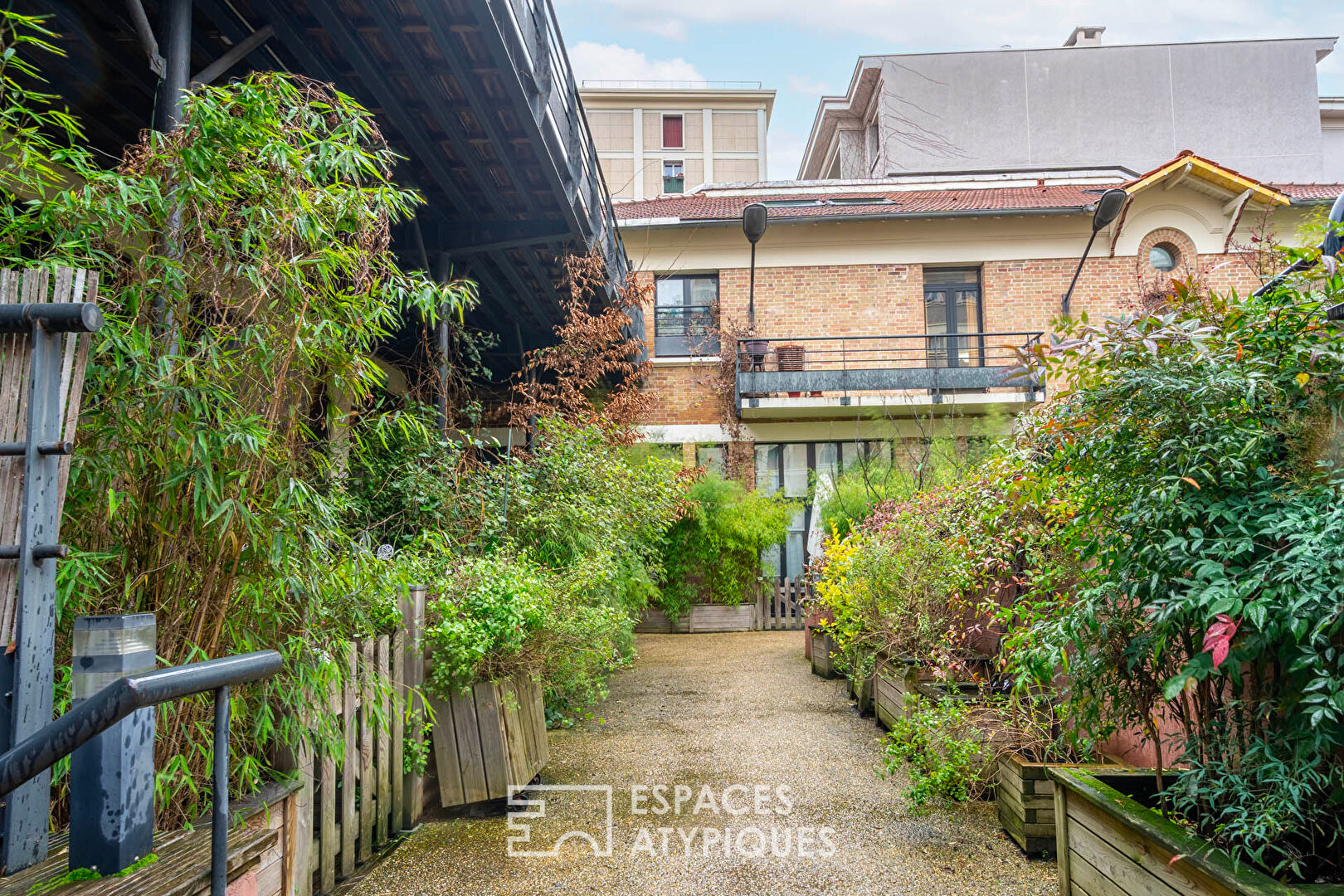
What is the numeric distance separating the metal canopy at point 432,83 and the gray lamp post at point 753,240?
14.3ft

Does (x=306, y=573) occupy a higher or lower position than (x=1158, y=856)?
higher

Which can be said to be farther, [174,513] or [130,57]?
[130,57]

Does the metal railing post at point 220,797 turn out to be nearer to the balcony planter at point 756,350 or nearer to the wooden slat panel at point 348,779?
the wooden slat panel at point 348,779

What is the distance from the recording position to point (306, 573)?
238 cm

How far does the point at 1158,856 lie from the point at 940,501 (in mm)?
3220

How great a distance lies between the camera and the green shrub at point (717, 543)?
11352 mm

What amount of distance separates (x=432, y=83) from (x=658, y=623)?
8.49m

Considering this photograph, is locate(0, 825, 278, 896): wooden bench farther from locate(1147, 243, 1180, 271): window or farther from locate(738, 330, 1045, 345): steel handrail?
locate(1147, 243, 1180, 271): window

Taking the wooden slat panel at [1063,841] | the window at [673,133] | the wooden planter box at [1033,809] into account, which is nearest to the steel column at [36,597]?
the wooden slat panel at [1063,841]

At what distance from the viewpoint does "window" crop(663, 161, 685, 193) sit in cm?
3262

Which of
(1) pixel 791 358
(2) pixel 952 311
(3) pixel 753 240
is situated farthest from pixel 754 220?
(2) pixel 952 311

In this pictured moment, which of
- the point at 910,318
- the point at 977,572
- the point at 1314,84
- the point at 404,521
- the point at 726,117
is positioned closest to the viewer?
the point at 977,572

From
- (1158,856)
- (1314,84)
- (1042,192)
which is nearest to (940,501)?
(1158,856)

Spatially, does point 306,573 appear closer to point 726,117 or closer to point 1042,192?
point 1042,192
